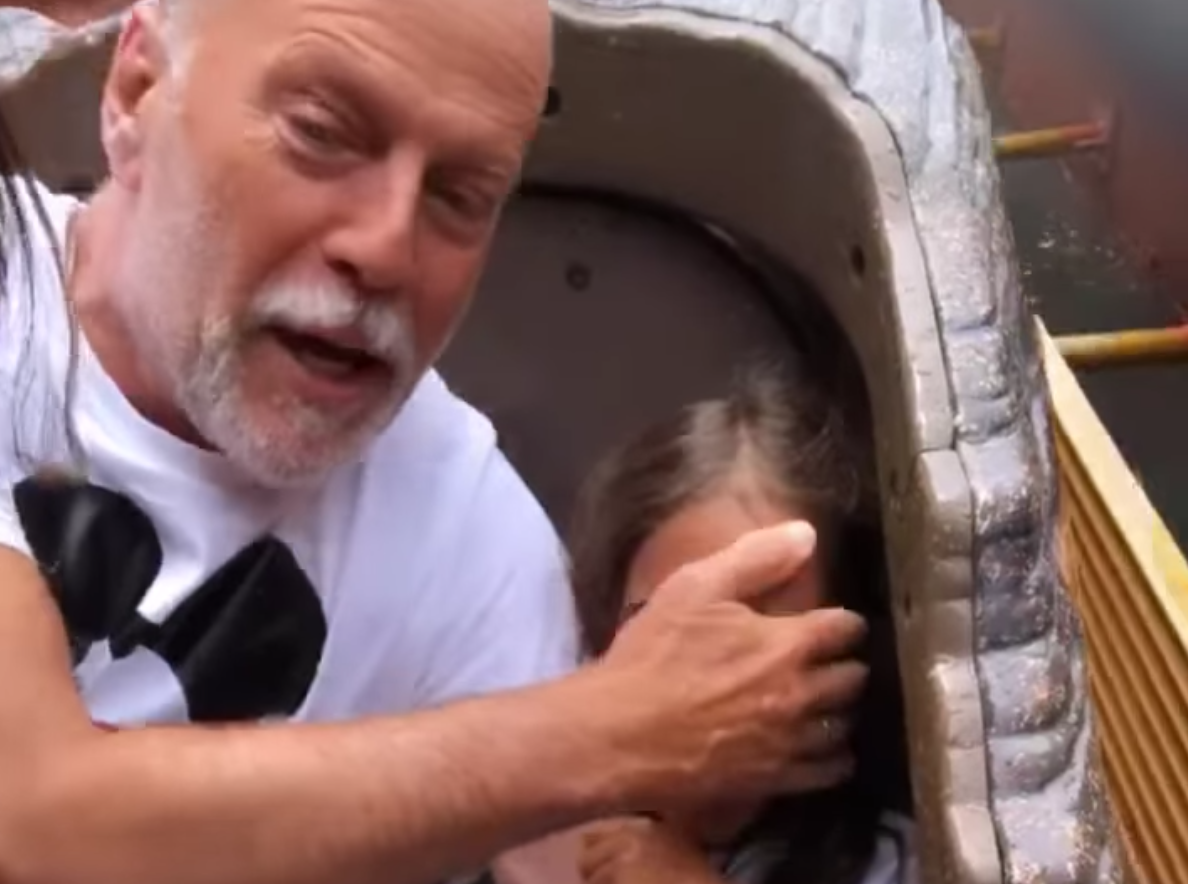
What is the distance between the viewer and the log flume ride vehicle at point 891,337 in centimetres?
81

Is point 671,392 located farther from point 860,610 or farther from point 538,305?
point 860,610

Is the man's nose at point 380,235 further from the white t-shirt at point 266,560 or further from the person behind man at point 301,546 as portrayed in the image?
the white t-shirt at point 266,560

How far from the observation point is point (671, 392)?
4.00 feet

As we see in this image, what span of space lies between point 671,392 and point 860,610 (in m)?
0.27

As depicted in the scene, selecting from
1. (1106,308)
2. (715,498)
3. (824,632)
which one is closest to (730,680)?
(824,632)

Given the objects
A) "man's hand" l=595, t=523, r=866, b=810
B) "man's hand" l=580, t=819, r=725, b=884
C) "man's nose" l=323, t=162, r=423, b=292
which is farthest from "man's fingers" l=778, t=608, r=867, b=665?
"man's nose" l=323, t=162, r=423, b=292

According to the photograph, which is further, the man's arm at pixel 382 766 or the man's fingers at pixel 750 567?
the man's fingers at pixel 750 567

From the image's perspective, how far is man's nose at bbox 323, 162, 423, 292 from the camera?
0.82 m

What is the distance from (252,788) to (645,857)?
0.25 metres

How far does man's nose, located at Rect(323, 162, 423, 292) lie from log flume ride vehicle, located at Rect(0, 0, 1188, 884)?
0.76 feet

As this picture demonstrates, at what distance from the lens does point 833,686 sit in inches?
34.1

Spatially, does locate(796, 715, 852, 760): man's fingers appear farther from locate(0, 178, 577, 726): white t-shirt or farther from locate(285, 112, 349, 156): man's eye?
locate(285, 112, 349, 156): man's eye

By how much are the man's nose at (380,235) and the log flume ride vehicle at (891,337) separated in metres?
0.23

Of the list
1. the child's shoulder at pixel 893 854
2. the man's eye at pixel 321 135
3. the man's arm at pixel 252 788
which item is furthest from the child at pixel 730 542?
the man's eye at pixel 321 135
